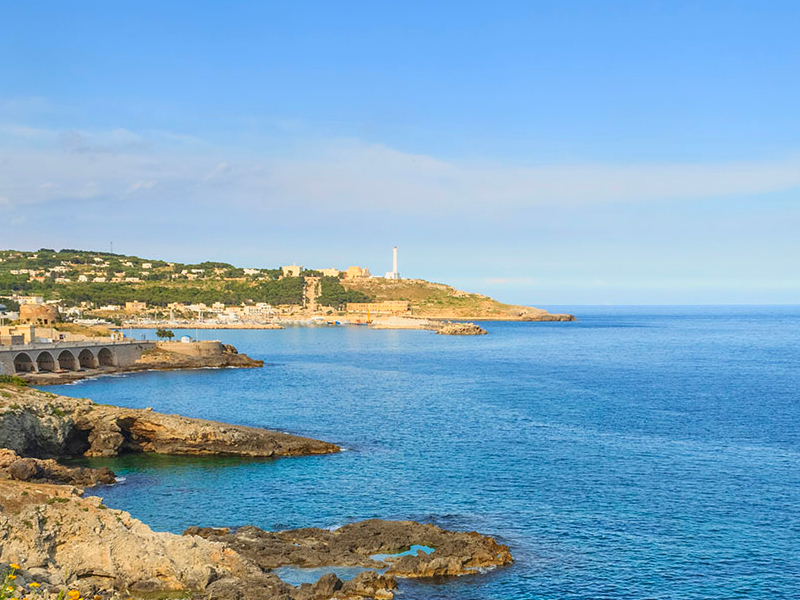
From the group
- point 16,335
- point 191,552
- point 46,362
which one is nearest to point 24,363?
point 46,362

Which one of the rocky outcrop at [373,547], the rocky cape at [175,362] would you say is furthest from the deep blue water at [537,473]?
the rocky cape at [175,362]

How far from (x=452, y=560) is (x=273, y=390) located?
54238 mm

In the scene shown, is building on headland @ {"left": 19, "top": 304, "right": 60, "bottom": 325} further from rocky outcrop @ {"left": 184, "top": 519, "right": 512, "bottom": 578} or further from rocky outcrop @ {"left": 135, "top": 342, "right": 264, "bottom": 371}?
rocky outcrop @ {"left": 184, "top": 519, "right": 512, "bottom": 578}

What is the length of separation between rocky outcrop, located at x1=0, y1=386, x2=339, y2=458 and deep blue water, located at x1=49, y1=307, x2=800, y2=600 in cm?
168

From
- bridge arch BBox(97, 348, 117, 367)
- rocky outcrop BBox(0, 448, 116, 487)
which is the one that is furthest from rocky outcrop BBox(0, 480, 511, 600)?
bridge arch BBox(97, 348, 117, 367)

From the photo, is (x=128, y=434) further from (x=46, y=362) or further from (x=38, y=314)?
(x=38, y=314)

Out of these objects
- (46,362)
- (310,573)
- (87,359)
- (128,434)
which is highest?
(46,362)

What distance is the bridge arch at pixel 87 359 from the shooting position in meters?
92.7

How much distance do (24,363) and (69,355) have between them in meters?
6.53

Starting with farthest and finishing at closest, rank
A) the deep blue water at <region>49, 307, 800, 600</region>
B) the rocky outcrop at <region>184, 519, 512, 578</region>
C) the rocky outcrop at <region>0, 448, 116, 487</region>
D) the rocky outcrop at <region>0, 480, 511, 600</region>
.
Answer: the rocky outcrop at <region>0, 448, 116, 487</region>, the deep blue water at <region>49, 307, 800, 600</region>, the rocky outcrop at <region>184, 519, 512, 578</region>, the rocky outcrop at <region>0, 480, 511, 600</region>

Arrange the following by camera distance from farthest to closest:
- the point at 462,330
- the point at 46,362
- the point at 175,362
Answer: the point at 462,330, the point at 175,362, the point at 46,362

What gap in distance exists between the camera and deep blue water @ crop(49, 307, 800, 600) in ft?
91.0

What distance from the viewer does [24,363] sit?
271ft

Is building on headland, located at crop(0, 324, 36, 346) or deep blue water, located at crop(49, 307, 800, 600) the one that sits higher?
building on headland, located at crop(0, 324, 36, 346)
